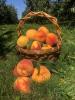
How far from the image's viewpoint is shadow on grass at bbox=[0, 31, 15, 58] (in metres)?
6.07

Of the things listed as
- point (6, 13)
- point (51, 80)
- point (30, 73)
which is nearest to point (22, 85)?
point (30, 73)

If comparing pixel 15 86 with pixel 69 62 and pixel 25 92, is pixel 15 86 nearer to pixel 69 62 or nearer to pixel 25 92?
pixel 25 92

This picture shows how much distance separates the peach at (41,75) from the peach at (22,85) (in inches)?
5.1

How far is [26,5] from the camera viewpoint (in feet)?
45.1

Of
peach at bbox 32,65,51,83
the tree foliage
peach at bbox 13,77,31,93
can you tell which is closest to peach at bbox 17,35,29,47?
peach at bbox 32,65,51,83

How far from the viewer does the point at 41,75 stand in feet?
15.1

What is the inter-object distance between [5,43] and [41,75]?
7.02 ft

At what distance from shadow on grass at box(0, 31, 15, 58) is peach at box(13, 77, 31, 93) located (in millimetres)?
1456

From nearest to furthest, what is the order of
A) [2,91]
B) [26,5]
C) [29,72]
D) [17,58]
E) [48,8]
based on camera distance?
[2,91]
[29,72]
[17,58]
[48,8]
[26,5]

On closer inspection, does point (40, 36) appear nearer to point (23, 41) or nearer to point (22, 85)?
point (23, 41)

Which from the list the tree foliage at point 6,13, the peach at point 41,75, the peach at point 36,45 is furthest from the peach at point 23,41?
the tree foliage at point 6,13

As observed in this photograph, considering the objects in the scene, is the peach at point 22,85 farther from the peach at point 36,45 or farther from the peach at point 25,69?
the peach at point 36,45

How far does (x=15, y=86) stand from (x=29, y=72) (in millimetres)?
324

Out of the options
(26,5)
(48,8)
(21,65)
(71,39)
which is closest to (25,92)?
(21,65)
